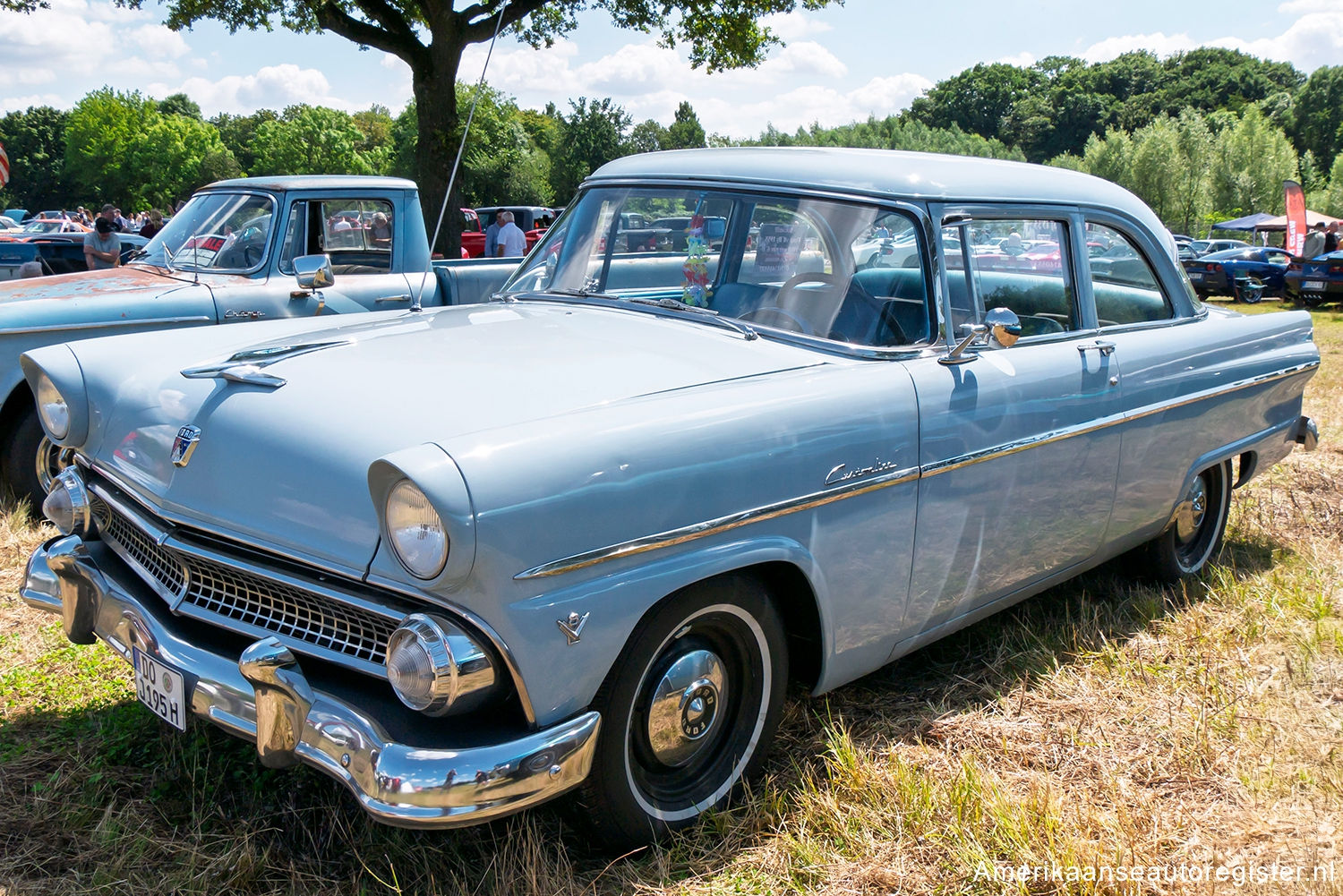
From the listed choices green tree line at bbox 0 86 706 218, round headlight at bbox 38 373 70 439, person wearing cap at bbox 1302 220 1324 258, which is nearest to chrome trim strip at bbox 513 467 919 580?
round headlight at bbox 38 373 70 439

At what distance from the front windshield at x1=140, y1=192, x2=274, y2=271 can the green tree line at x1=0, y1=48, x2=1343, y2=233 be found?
32.0m

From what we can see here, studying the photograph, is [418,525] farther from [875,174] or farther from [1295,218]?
[1295,218]

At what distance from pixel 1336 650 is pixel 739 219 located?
2.47 meters

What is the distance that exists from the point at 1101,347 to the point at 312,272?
358 centimetres

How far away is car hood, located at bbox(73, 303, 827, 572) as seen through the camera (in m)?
2.12

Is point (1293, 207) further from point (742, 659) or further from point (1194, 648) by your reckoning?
point (742, 659)

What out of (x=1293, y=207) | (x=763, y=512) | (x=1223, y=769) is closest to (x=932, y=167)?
(x=763, y=512)

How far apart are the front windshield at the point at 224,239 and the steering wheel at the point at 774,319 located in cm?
367

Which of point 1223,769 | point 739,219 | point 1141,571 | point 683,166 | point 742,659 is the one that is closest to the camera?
point 742,659

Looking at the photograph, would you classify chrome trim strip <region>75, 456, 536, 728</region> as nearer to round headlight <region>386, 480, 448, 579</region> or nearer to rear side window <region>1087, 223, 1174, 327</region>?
round headlight <region>386, 480, 448, 579</region>

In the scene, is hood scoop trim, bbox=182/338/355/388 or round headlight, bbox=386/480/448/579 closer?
round headlight, bbox=386/480/448/579

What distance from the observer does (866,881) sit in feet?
7.48

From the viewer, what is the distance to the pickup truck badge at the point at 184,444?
7.84ft

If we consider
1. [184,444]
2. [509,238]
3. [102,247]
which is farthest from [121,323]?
[509,238]
